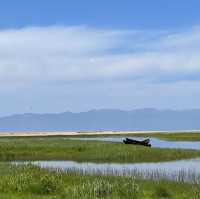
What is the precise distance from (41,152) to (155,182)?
1345 inches

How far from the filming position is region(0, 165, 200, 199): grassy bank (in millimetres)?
27906

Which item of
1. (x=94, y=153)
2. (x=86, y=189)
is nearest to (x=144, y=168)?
(x=94, y=153)

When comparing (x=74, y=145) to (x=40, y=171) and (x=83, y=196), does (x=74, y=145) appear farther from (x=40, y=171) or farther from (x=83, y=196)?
(x=83, y=196)

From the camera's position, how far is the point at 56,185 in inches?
1181

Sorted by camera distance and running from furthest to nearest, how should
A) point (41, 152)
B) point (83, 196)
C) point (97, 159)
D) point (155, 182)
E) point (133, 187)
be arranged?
1. point (41, 152)
2. point (97, 159)
3. point (155, 182)
4. point (133, 187)
5. point (83, 196)

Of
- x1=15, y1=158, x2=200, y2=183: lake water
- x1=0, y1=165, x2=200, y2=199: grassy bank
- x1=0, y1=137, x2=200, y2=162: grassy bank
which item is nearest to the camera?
Result: x1=0, y1=165, x2=200, y2=199: grassy bank

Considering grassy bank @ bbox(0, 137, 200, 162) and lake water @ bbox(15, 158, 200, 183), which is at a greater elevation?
grassy bank @ bbox(0, 137, 200, 162)

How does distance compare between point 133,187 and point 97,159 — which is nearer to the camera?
point 133,187

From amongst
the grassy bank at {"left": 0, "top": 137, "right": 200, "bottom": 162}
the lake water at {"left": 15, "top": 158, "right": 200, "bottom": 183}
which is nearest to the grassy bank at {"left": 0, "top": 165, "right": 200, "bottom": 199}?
the lake water at {"left": 15, "top": 158, "right": 200, "bottom": 183}

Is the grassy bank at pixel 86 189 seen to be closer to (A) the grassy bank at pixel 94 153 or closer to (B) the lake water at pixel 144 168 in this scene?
(B) the lake water at pixel 144 168

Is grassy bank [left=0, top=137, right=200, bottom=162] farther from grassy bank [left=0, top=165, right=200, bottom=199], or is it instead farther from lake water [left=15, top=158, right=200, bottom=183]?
grassy bank [left=0, top=165, right=200, bottom=199]

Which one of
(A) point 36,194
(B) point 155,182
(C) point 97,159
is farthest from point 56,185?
(C) point 97,159

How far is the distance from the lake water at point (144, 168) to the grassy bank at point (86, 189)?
5.56 meters

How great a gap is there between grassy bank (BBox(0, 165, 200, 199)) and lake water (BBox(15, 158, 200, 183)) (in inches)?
219
